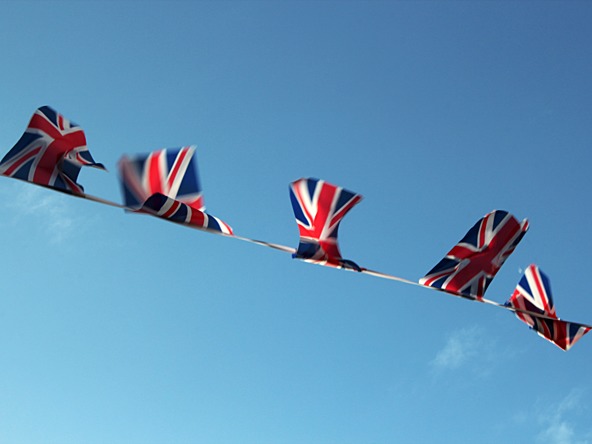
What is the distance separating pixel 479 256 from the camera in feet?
28.2

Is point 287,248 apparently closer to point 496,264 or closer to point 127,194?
point 127,194

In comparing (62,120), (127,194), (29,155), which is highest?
(62,120)

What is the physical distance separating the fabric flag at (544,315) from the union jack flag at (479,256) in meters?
0.58

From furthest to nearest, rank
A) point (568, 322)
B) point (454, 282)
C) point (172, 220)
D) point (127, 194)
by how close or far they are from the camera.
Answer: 1. point (568, 322)
2. point (454, 282)
3. point (172, 220)
4. point (127, 194)

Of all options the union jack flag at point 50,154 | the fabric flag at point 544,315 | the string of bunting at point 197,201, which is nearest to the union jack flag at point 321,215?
the string of bunting at point 197,201

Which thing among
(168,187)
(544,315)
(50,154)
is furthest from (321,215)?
(544,315)

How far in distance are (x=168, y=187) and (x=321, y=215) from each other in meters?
1.63

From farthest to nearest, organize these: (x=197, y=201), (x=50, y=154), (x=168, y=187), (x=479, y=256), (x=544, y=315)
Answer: (x=544, y=315), (x=479, y=256), (x=197, y=201), (x=50, y=154), (x=168, y=187)

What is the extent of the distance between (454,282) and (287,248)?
2.21 m

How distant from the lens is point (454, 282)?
8.46 metres

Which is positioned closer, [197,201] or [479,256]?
[197,201]

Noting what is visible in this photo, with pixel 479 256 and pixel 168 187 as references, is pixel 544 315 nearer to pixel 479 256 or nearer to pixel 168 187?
pixel 479 256

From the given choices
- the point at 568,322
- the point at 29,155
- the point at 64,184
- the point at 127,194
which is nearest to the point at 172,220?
the point at 127,194

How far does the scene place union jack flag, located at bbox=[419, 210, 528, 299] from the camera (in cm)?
848
